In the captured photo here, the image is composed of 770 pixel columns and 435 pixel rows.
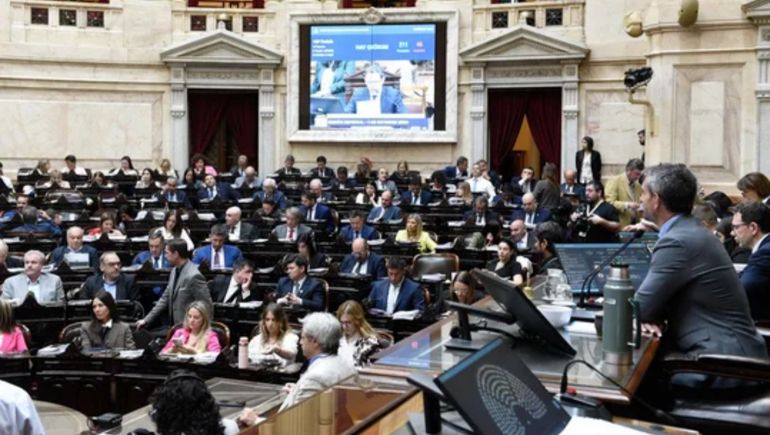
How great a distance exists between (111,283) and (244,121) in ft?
37.5

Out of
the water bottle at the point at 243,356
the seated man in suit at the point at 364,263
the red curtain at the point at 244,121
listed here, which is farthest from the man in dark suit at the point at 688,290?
the red curtain at the point at 244,121

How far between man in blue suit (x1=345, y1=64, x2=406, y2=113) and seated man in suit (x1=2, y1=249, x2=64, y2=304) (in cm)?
1058

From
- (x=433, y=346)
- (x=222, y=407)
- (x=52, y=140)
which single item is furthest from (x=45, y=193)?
(x=433, y=346)

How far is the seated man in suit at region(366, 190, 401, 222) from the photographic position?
45.7ft

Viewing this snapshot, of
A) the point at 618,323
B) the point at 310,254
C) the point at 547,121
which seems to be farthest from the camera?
the point at 547,121

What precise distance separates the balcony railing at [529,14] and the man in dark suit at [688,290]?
15.2 metres

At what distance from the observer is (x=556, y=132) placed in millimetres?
18859

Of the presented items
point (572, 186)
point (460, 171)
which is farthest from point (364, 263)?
point (460, 171)

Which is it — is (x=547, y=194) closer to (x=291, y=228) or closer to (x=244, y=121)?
(x=291, y=228)

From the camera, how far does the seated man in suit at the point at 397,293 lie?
8.91m

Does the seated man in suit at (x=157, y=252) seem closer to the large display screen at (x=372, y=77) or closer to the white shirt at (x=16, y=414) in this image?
the white shirt at (x=16, y=414)

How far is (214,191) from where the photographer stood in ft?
53.0

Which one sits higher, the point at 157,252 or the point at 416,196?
the point at 416,196

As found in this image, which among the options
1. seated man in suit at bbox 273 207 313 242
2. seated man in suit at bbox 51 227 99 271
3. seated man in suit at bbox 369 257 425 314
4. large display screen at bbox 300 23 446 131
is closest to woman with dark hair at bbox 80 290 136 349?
seated man in suit at bbox 369 257 425 314
